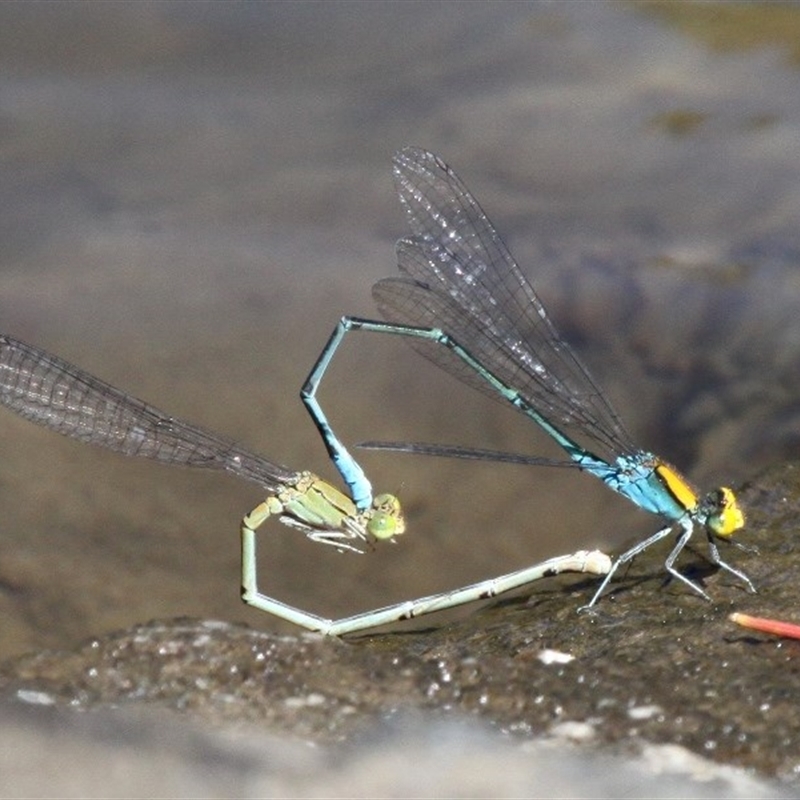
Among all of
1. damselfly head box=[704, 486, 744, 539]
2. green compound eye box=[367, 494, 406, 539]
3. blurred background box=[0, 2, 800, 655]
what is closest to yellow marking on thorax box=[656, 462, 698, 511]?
damselfly head box=[704, 486, 744, 539]

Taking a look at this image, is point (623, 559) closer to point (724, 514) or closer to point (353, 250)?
point (724, 514)

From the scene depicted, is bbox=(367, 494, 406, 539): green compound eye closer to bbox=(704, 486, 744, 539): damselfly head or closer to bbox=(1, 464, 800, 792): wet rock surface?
bbox=(1, 464, 800, 792): wet rock surface

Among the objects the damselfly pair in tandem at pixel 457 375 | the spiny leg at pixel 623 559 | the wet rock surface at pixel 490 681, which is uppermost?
the damselfly pair in tandem at pixel 457 375

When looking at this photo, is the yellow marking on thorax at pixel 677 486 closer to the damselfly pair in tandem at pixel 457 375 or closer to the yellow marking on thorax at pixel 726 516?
the damselfly pair in tandem at pixel 457 375

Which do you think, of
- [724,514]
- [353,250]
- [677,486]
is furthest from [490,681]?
[353,250]

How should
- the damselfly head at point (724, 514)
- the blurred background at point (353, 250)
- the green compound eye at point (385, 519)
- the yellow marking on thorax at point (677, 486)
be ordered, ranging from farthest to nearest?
the blurred background at point (353, 250), the green compound eye at point (385, 519), the yellow marking on thorax at point (677, 486), the damselfly head at point (724, 514)

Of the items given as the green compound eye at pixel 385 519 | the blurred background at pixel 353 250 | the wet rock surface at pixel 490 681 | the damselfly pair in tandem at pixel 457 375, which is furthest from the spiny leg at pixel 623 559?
the blurred background at pixel 353 250

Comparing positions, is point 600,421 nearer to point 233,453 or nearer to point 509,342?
point 509,342
